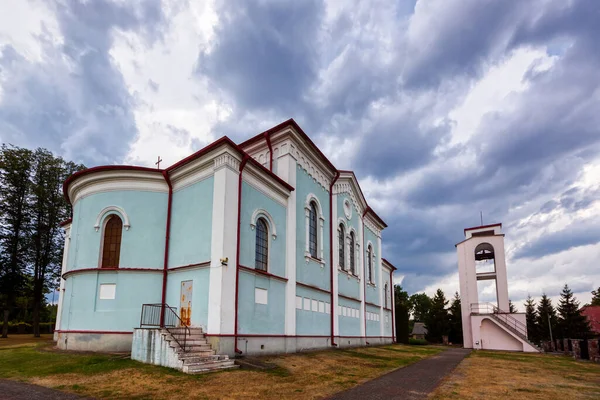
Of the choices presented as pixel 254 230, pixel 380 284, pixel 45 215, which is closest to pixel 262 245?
pixel 254 230

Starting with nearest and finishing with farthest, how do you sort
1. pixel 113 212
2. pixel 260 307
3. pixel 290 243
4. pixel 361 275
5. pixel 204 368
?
pixel 204 368 → pixel 260 307 → pixel 113 212 → pixel 290 243 → pixel 361 275

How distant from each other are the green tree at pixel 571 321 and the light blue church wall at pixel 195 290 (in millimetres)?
45301

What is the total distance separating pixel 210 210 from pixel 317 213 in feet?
24.9

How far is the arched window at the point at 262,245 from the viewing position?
1540 cm

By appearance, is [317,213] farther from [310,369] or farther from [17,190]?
[17,190]

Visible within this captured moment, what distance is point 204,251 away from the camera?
13.6 meters

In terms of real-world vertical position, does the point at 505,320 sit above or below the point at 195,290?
below

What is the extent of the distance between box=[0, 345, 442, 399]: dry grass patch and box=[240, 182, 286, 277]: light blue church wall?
3887 mm

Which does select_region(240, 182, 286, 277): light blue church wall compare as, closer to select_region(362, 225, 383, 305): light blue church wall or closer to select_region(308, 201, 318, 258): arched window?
select_region(308, 201, 318, 258): arched window

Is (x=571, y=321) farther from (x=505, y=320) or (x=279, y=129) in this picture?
(x=279, y=129)

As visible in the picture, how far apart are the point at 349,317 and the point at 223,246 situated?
12311 mm

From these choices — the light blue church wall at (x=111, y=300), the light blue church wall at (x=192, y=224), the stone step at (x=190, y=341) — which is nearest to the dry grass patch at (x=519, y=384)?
the stone step at (x=190, y=341)

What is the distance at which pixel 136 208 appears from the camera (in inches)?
599

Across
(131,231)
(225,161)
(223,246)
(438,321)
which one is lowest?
(438,321)
